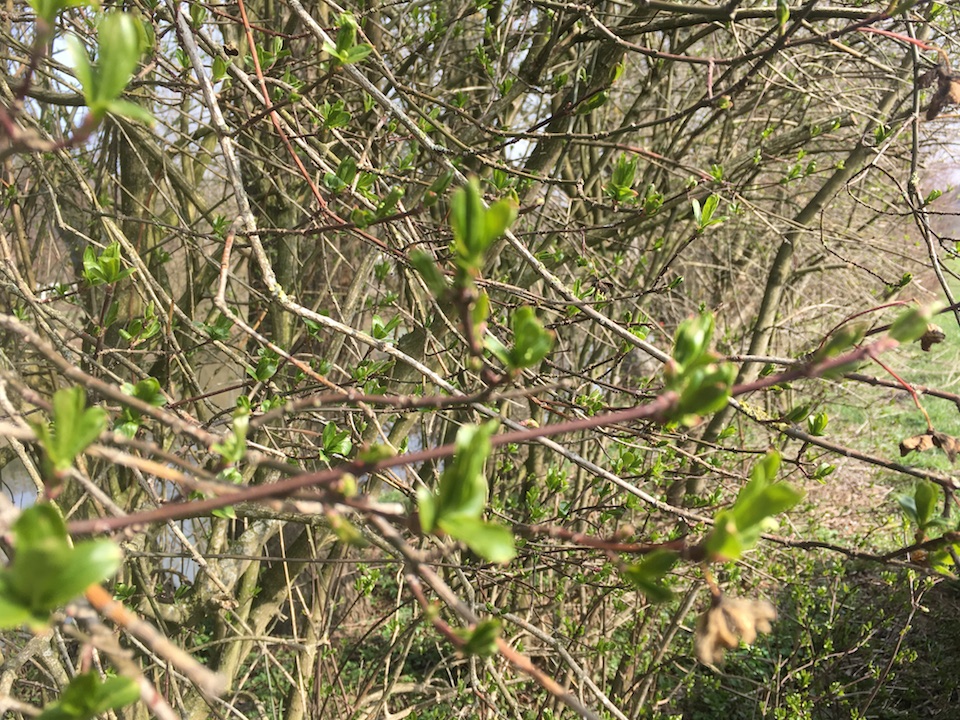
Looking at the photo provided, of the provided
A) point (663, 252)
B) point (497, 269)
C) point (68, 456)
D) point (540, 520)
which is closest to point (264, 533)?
point (540, 520)

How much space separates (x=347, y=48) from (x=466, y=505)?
1.00m

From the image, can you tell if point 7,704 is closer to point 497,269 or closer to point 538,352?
point 538,352

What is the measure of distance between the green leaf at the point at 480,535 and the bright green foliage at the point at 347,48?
0.95 metres

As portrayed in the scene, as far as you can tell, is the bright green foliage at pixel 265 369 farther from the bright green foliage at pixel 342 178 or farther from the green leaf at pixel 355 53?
the green leaf at pixel 355 53

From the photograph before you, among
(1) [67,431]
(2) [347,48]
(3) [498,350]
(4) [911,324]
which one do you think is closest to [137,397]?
(1) [67,431]

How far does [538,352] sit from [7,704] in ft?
2.11

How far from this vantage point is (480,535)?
61cm

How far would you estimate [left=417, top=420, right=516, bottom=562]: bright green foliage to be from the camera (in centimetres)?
61

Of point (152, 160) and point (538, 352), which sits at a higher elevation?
point (152, 160)

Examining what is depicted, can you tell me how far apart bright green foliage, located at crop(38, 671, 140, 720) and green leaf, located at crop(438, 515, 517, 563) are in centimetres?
29

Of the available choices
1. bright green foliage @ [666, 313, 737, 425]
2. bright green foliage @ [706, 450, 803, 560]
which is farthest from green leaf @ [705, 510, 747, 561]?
bright green foliage @ [666, 313, 737, 425]

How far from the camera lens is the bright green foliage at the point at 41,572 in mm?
512

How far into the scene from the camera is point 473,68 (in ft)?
12.2

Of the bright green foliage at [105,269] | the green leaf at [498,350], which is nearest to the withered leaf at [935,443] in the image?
the green leaf at [498,350]
